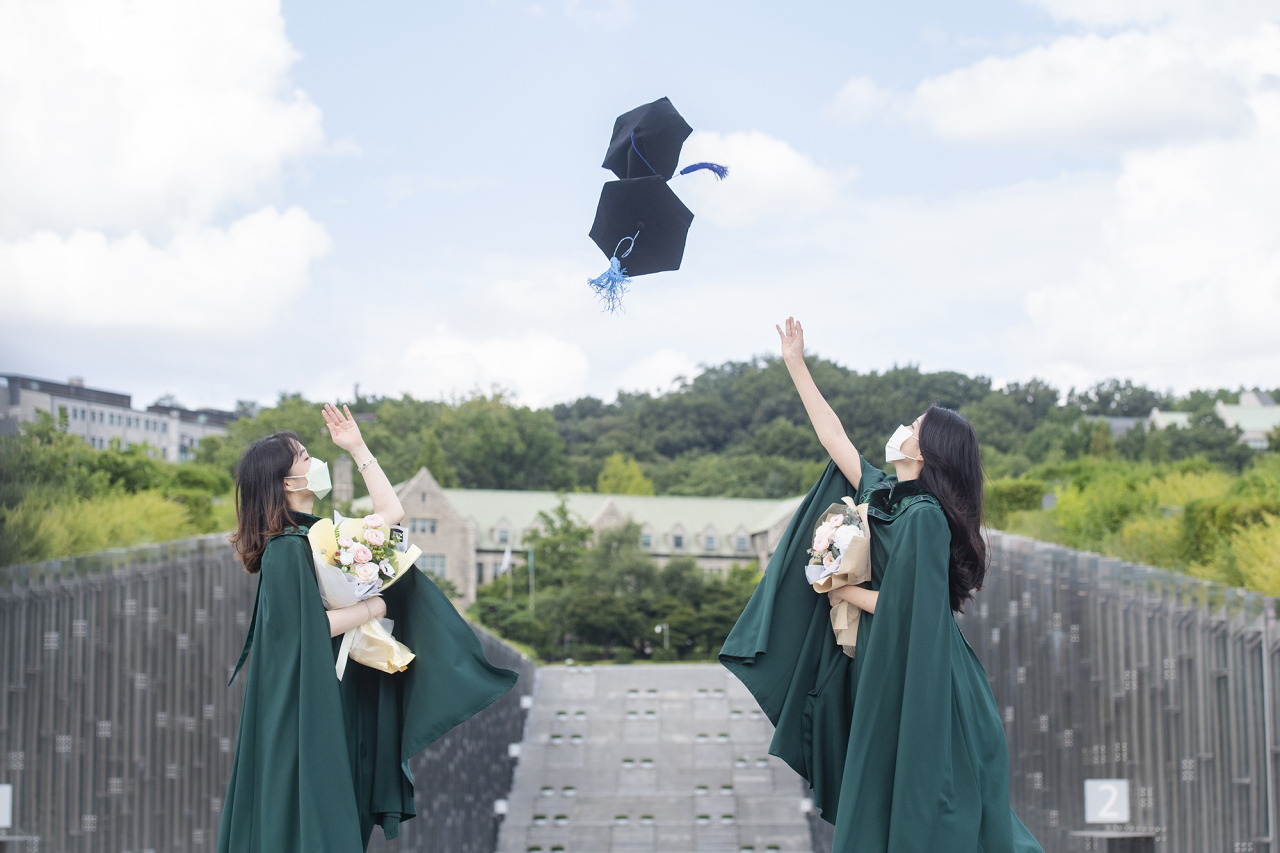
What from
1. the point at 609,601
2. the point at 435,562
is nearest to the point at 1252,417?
the point at 609,601

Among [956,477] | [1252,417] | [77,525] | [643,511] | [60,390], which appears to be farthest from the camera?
[643,511]

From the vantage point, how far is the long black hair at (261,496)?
2.72m

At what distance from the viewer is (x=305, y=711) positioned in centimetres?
260

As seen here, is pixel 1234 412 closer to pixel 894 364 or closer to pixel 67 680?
pixel 894 364

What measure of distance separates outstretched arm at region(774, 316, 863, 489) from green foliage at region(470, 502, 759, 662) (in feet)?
78.6

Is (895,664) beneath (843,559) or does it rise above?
beneath

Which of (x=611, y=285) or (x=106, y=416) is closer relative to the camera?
(x=611, y=285)

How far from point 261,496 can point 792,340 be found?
145 centimetres

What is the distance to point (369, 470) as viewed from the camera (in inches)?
114

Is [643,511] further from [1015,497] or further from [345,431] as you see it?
[345,431]

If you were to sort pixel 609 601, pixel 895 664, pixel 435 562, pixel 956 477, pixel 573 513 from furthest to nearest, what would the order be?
1. pixel 573 513
2. pixel 435 562
3. pixel 609 601
4. pixel 956 477
5. pixel 895 664

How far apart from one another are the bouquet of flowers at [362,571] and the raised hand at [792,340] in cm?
115

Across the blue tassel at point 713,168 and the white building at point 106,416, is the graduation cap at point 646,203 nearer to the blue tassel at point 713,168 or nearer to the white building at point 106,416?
the blue tassel at point 713,168

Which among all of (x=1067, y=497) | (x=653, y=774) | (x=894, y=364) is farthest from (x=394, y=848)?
(x=894, y=364)
